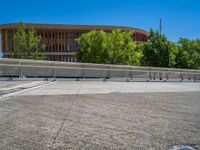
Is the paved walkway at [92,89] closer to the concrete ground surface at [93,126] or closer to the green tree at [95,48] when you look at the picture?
the concrete ground surface at [93,126]

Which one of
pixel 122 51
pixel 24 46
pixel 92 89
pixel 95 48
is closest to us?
pixel 92 89

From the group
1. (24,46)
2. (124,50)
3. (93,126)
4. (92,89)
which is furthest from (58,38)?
(93,126)

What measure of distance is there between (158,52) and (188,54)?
1030 cm

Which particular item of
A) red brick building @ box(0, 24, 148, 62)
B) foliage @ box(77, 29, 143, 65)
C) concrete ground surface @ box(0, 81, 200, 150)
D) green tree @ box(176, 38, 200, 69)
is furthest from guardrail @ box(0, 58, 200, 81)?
red brick building @ box(0, 24, 148, 62)

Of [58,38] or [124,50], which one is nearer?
[124,50]

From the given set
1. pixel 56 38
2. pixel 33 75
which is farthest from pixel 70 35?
pixel 33 75

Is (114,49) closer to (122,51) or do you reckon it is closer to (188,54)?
(122,51)

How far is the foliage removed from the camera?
34.1 metres

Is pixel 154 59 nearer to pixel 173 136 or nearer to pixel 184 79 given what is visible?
pixel 184 79

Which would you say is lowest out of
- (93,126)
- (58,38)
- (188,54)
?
(93,126)

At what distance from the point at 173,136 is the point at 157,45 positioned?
3299 cm

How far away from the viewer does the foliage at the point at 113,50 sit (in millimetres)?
34125

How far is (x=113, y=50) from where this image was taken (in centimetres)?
3456

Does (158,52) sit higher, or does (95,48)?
(95,48)
